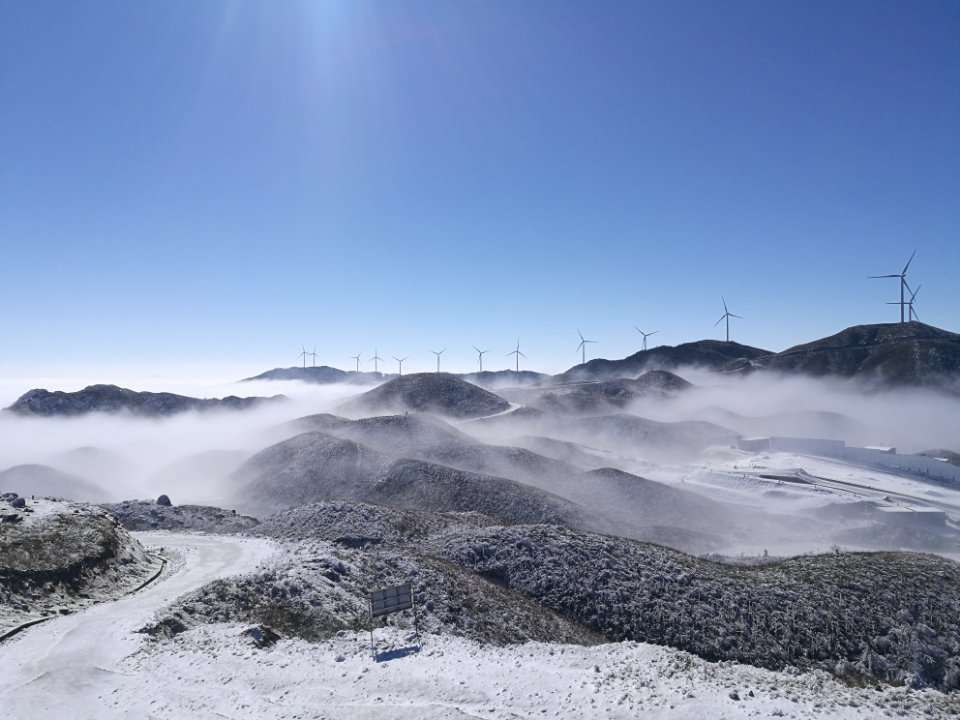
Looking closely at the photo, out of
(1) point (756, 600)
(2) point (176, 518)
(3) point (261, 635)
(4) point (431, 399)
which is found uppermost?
(4) point (431, 399)

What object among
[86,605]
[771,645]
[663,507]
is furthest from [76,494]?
[771,645]

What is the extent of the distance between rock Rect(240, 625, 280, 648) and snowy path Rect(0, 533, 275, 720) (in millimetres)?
3560

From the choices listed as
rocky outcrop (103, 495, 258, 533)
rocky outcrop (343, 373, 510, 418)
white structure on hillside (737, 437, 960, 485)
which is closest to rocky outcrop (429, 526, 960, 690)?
rocky outcrop (103, 495, 258, 533)

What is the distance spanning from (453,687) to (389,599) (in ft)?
13.9

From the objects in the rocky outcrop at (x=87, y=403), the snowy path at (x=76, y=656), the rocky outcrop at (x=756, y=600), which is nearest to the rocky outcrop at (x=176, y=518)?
the snowy path at (x=76, y=656)

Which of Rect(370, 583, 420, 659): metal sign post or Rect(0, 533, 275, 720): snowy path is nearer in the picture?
Rect(0, 533, 275, 720): snowy path

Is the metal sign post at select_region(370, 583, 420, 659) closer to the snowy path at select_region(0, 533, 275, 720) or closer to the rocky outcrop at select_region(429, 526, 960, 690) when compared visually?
the snowy path at select_region(0, 533, 275, 720)

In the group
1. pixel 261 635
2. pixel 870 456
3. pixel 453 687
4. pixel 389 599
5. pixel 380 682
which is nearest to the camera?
pixel 453 687

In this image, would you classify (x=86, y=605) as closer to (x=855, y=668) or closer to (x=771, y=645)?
(x=771, y=645)

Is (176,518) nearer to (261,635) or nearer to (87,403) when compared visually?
(261,635)

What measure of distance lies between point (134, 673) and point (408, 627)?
9.89 metres

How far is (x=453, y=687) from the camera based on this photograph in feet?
59.2

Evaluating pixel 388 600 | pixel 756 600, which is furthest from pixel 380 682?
pixel 756 600

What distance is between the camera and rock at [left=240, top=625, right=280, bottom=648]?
21.3m
